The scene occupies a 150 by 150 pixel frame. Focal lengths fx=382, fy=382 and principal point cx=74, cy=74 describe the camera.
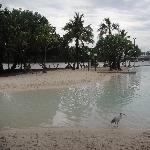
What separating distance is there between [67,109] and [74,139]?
9058mm

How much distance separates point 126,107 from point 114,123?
667 centimetres

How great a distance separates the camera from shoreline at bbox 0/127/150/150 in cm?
1394

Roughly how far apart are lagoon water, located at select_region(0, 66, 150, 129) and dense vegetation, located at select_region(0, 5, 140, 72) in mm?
21290

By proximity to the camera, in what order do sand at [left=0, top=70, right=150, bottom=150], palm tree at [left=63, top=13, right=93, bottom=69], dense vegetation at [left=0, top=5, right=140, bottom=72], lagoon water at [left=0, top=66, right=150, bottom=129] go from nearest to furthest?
sand at [left=0, top=70, right=150, bottom=150] → lagoon water at [left=0, top=66, right=150, bottom=129] → dense vegetation at [left=0, top=5, right=140, bottom=72] → palm tree at [left=63, top=13, right=93, bottom=69]

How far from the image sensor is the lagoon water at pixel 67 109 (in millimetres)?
19359

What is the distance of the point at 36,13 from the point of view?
64000mm

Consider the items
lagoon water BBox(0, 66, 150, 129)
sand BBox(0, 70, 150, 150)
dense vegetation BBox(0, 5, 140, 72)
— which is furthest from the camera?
dense vegetation BBox(0, 5, 140, 72)

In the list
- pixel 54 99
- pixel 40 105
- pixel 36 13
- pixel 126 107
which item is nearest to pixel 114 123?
pixel 126 107

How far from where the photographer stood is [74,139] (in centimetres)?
1507

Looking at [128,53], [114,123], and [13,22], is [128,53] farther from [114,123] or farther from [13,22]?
[114,123]

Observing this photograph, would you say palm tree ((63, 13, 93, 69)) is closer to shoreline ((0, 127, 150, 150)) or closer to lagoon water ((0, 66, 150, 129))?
lagoon water ((0, 66, 150, 129))

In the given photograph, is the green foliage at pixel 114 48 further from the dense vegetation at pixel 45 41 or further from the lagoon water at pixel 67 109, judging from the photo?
the lagoon water at pixel 67 109

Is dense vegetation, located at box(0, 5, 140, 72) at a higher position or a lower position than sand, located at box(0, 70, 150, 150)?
higher

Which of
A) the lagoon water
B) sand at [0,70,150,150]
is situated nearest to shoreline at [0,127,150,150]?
sand at [0,70,150,150]
